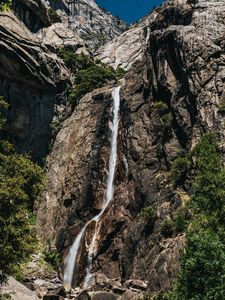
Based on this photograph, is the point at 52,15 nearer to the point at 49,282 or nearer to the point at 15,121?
the point at 15,121

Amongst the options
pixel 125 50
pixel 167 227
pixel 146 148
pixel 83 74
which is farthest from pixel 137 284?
pixel 125 50

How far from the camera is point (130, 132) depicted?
4541 centimetres

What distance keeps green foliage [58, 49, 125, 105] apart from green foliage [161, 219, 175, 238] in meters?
27.4

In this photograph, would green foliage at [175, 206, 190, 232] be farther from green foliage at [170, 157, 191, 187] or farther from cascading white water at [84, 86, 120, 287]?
cascading white water at [84, 86, 120, 287]

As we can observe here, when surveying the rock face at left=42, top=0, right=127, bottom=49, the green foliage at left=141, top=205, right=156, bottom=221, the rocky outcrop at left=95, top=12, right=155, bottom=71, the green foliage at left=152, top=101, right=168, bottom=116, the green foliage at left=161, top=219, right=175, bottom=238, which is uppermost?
the rock face at left=42, top=0, right=127, bottom=49

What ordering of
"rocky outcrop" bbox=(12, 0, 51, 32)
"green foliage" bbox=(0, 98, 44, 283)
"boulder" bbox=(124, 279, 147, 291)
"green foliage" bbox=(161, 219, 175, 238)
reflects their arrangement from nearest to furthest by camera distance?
1. "green foliage" bbox=(0, 98, 44, 283)
2. "boulder" bbox=(124, 279, 147, 291)
3. "green foliage" bbox=(161, 219, 175, 238)
4. "rocky outcrop" bbox=(12, 0, 51, 32)

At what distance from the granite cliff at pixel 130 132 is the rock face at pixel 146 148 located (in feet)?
0.33

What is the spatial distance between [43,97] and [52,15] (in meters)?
27.5

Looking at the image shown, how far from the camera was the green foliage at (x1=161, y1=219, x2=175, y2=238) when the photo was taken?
34000 mm

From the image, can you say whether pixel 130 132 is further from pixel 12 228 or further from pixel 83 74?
pixel 12 228

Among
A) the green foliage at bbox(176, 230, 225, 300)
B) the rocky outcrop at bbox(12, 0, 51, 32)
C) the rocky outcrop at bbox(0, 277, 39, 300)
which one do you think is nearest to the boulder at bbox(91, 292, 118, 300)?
the rocky outcrop at bbox(0, 277, 39, 300)

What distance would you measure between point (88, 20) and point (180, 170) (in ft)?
350

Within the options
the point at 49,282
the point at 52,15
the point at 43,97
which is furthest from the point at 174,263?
the point at 52,15

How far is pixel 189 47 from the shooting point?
42906 millimetres
